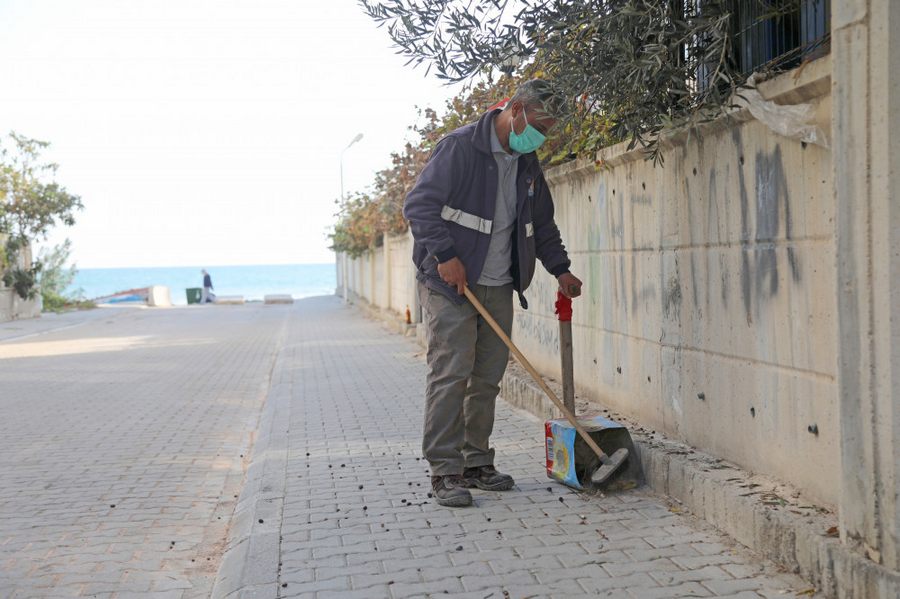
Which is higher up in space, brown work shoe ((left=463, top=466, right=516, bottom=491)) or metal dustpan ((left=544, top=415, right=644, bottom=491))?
metal dustpan ((left=544, top=415, right=644, bottom=491))

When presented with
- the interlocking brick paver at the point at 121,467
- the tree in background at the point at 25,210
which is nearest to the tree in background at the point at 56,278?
the tree in background at the point at 25,210

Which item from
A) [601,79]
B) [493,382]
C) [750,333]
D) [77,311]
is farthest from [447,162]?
A: [77,311]

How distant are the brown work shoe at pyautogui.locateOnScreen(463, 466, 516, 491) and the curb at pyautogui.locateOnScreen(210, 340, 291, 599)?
1072 mm

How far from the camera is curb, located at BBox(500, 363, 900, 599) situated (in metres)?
3.24

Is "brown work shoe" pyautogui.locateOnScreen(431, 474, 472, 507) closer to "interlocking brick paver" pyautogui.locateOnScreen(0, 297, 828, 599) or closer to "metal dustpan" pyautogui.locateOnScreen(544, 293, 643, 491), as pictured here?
"interlocking brick paver" pyautogui.locateOnScreen(0, 297, 828, 599)

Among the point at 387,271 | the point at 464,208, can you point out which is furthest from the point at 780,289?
the point at 387,271

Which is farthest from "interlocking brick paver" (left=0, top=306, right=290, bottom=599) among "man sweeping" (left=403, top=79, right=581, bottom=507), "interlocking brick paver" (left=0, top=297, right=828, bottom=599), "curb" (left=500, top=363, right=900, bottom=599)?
"curb" (left=500, top=363, right=900, bottom=599)

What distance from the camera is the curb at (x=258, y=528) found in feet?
12.7

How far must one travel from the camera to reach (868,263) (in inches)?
123

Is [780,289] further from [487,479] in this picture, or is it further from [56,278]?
[56,278]

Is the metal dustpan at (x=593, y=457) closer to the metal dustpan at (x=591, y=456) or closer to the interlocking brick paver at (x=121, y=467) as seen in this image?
the metal dustpan at (x=591, y=456)

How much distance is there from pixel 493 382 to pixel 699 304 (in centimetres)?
122

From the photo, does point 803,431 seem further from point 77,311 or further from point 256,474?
point 77,311

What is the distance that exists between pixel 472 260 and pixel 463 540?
151 cm
